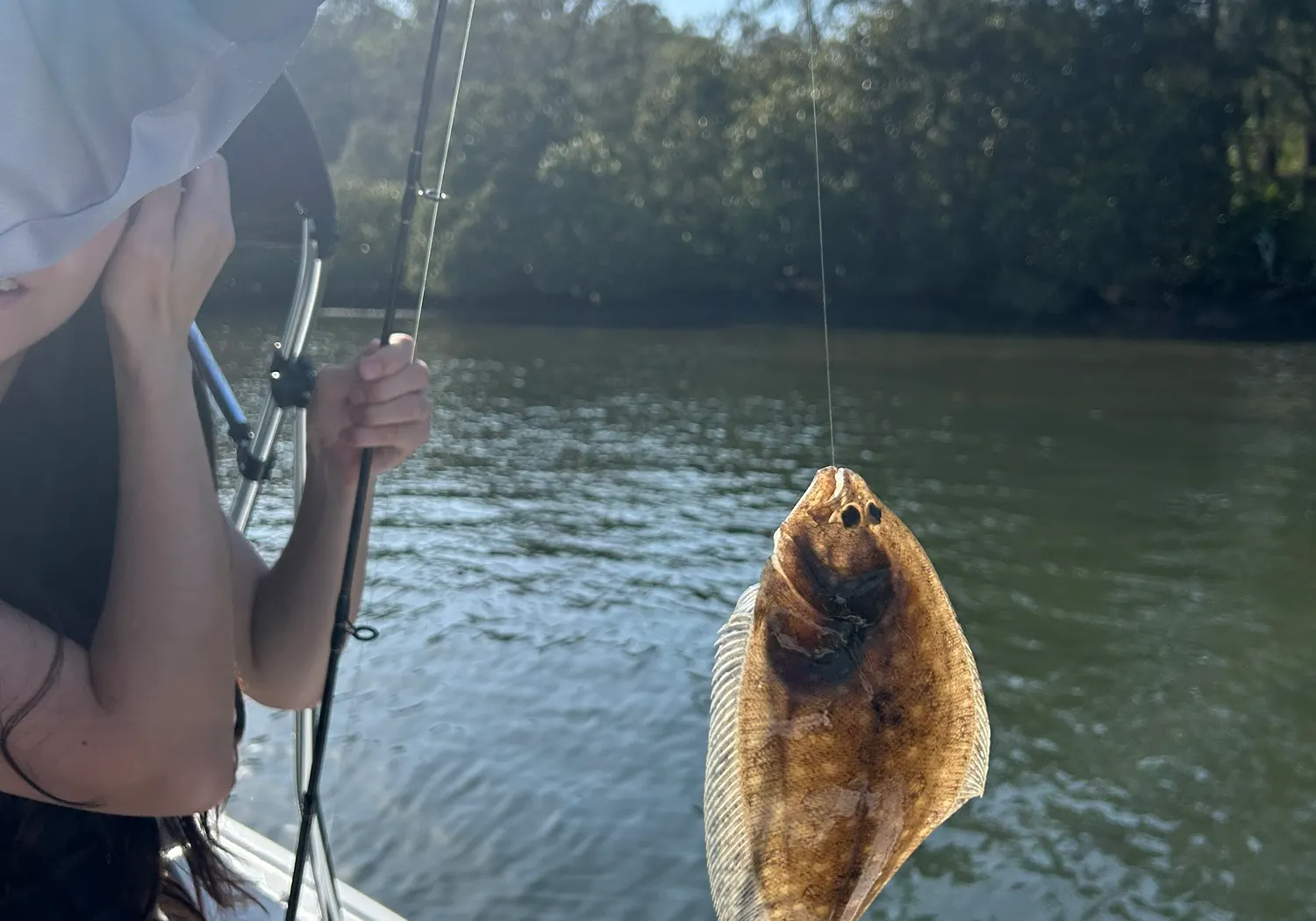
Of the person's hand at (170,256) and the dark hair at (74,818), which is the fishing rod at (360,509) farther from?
the person's hand at (170,256)

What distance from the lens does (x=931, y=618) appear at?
207 cm

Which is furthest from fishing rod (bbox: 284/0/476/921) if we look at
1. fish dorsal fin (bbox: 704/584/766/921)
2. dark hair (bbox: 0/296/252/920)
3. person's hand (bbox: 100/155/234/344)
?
fish dorsal fin (bbox: 704/584/766/921)

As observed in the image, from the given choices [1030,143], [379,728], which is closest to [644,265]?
[1030,143]

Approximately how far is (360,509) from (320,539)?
0.30 ft

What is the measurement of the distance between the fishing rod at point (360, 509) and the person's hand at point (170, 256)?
41 centimetres

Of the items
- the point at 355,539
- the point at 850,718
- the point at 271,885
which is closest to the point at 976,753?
the point at 850,718

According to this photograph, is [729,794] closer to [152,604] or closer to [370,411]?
[370,411]

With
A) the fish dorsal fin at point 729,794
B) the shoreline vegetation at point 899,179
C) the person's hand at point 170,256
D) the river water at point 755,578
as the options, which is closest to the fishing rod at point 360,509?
the person's hand at point 170,256

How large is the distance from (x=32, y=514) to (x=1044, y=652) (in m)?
8.15

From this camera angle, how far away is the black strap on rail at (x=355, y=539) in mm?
1947

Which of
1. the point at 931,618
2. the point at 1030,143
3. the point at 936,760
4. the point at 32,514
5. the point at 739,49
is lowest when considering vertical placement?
the point at 936,760

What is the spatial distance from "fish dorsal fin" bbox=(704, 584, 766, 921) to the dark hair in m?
0.75

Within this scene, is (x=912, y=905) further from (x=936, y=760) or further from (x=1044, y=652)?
(x=936, y=760)

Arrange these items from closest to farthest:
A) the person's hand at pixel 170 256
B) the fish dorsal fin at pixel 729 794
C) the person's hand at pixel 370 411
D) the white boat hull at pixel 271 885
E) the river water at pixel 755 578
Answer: the person's hand at pixel 170 256 → the person's hand at pixel 370 411 → the fish dorsal fin at pixel 729 794 → the white boat hull at pixel 271 885 → the river water at pixel 755 578
